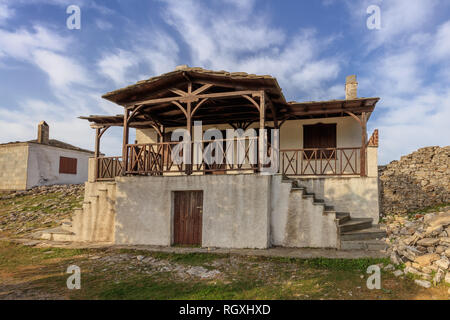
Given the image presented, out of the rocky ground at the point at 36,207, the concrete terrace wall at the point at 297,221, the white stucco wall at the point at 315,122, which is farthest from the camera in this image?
the rocky ground at the point at 36,207

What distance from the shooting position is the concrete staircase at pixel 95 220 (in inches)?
362

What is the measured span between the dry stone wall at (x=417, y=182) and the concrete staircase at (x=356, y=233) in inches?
158

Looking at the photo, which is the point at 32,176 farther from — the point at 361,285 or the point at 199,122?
the point at 361,285

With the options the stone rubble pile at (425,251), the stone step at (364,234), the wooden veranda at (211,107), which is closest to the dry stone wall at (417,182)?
the wooden veranda at (211,107)

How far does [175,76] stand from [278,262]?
5.89 meters

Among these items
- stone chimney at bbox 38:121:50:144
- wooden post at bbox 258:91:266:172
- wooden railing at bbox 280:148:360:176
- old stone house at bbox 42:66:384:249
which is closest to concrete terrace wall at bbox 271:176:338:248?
old stone house at bbox 42:66:384:249

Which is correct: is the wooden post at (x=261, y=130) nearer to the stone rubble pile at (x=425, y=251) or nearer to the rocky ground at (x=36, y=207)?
the stone rubble pile at (x=425, y=251)

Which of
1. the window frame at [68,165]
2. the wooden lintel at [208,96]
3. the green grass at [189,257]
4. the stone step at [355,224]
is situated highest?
the wooden lintel at [208,96]

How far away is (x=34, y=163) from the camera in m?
19.5

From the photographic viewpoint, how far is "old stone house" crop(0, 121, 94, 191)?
19312 millimetres

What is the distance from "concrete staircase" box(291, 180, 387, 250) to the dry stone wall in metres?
4.01

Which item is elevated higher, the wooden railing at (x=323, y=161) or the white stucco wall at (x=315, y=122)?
the white stucco wall at (x=315, y=122)

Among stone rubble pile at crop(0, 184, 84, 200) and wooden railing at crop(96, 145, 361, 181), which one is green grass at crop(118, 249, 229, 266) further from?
stone rubble pile at crop(0, 184, 84, 200)
